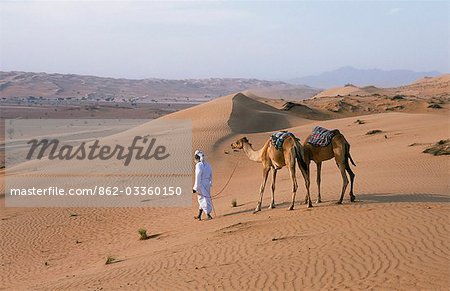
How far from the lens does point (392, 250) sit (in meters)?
8.53

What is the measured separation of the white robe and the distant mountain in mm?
108876

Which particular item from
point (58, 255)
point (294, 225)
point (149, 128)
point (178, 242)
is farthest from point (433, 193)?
point (149, 128)

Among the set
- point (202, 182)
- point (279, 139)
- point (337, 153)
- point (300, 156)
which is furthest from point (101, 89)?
point (337, 153)

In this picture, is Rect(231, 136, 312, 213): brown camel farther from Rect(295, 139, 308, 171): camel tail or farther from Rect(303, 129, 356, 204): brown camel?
Rect(303, 129, 356, 204): brown camel

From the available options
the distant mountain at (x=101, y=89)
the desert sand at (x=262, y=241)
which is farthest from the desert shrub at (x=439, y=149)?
the distant mountain at (x=101, y=89)

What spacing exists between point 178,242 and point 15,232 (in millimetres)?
6410

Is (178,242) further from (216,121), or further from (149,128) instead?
(149,128)

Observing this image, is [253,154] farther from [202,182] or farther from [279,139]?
[202,182]

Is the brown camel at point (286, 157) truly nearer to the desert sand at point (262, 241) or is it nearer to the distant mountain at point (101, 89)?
the desert sand at point (262, 241)

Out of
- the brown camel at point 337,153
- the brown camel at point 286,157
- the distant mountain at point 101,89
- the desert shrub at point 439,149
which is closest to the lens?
the brown camel at point 337,153

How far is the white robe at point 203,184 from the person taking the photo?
1358 centimetres

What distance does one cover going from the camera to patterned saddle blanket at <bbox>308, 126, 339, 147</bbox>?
12.3 meters

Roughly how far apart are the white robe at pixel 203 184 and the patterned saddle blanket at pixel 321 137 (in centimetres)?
288

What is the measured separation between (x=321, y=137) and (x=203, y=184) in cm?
336
